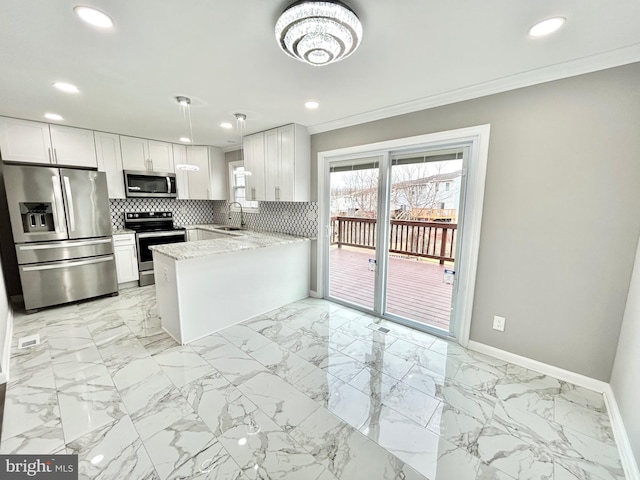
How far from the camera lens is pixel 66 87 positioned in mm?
2314

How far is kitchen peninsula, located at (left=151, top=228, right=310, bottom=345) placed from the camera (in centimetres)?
262

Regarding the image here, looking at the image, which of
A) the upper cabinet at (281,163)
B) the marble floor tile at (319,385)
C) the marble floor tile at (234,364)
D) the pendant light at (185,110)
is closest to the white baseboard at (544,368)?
the marble floor tile at (319,385)

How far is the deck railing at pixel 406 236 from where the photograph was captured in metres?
2.82

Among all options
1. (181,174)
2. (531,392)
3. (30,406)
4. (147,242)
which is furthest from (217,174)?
(531,392)

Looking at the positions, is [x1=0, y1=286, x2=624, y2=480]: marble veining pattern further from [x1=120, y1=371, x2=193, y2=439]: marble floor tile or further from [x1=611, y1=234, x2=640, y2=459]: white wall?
[x1=611, y1=234, x2=640, y2=459]: white wall

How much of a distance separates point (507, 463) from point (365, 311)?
6.72ft

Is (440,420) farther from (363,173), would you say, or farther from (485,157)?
(363,173)

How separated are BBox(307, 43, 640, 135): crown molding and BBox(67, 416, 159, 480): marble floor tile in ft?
11.2

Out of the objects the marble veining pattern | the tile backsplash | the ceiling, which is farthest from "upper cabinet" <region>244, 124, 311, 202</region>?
the marble veining pattern

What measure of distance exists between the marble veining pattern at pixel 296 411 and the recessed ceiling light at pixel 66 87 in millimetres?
2425

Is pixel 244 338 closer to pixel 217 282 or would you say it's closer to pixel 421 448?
pixel 217 282

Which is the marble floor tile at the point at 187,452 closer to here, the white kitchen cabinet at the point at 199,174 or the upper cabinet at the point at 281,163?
the upper cabinet at the point at 281,163

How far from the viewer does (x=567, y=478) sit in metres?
1.37

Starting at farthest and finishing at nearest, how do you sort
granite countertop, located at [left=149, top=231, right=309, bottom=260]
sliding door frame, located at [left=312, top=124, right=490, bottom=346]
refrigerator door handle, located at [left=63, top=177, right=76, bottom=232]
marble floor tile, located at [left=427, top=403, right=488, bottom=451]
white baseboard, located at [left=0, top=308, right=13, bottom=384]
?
refrigerator door handle, located at [left=63, top=177, right=76, bottom=232]
granite countertop, located at [left=149, top=231, right=309, bottom=260]
sliding door frame, located at [left=312, top=124, right=490, bottom=346]
white baseboard, located at [left=0, top=308, right=13, bottom=384]
marble floor tile, located at [left=427, top=403, right=488, bottom=451]
